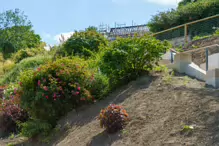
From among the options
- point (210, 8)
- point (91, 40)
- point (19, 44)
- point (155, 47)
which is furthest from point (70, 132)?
point (19, 44)

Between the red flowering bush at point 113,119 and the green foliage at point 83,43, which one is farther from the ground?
the green foliage at point 83,43

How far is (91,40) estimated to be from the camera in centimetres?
1342

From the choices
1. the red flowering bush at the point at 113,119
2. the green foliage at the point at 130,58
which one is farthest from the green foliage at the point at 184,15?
the red flowering bush at the point at 113,119

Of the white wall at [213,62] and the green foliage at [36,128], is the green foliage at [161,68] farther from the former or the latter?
the green foliage at [36,128]

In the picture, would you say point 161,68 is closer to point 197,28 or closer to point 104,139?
point 104,139

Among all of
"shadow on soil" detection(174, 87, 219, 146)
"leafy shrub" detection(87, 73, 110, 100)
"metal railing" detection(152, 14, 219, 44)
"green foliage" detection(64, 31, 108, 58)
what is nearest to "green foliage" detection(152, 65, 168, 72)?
"leafy shrub" detection(87, 73, 110, 100)

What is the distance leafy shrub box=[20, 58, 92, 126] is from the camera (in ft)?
27.1

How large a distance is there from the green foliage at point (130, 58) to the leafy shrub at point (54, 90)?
62 centimetres

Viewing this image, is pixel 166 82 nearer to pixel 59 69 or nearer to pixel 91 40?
pixel 59 69

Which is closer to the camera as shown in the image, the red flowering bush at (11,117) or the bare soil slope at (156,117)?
the bare soil slope at (156,117)

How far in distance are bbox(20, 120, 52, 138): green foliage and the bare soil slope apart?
27cm

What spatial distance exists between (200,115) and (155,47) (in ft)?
10.3

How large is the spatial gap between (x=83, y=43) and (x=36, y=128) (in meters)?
5.76

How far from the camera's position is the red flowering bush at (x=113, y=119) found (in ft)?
20.9
